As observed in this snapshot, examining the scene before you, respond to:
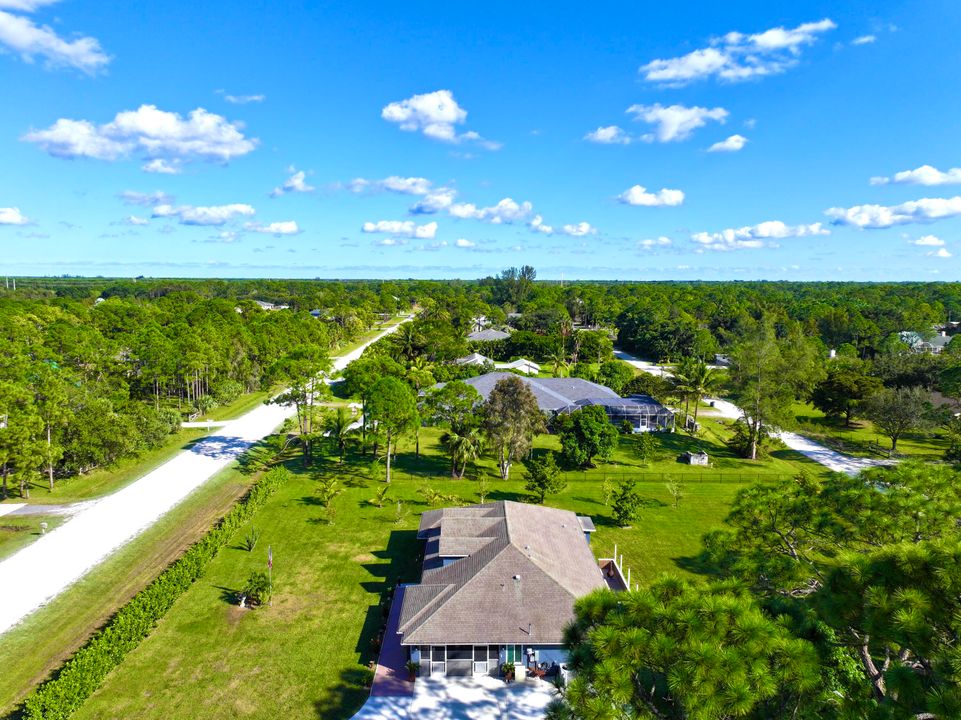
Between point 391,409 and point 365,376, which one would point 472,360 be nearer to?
point 365,376

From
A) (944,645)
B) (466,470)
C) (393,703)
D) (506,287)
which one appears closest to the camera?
(944,645)

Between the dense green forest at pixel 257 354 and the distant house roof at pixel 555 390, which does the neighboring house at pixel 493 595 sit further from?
the distant house roof at pixel 555 390

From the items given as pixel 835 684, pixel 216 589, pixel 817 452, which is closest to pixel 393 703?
pixel 216 589

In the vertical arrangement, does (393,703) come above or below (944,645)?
below

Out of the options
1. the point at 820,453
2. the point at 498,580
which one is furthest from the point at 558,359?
the point at 498,580

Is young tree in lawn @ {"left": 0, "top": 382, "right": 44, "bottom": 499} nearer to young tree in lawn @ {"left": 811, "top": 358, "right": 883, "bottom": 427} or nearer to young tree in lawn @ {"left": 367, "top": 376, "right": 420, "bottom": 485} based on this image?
young tree in lawn @ {"left": 367, "top": 376, "right": 420, "bottom": 485}

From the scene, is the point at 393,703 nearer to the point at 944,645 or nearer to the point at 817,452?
the point at 944,645

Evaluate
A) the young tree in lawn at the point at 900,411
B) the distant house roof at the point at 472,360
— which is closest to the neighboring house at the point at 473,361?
the distant house roof at the point at 472,360

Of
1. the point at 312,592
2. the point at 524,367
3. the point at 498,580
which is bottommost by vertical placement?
the point at 312,592
